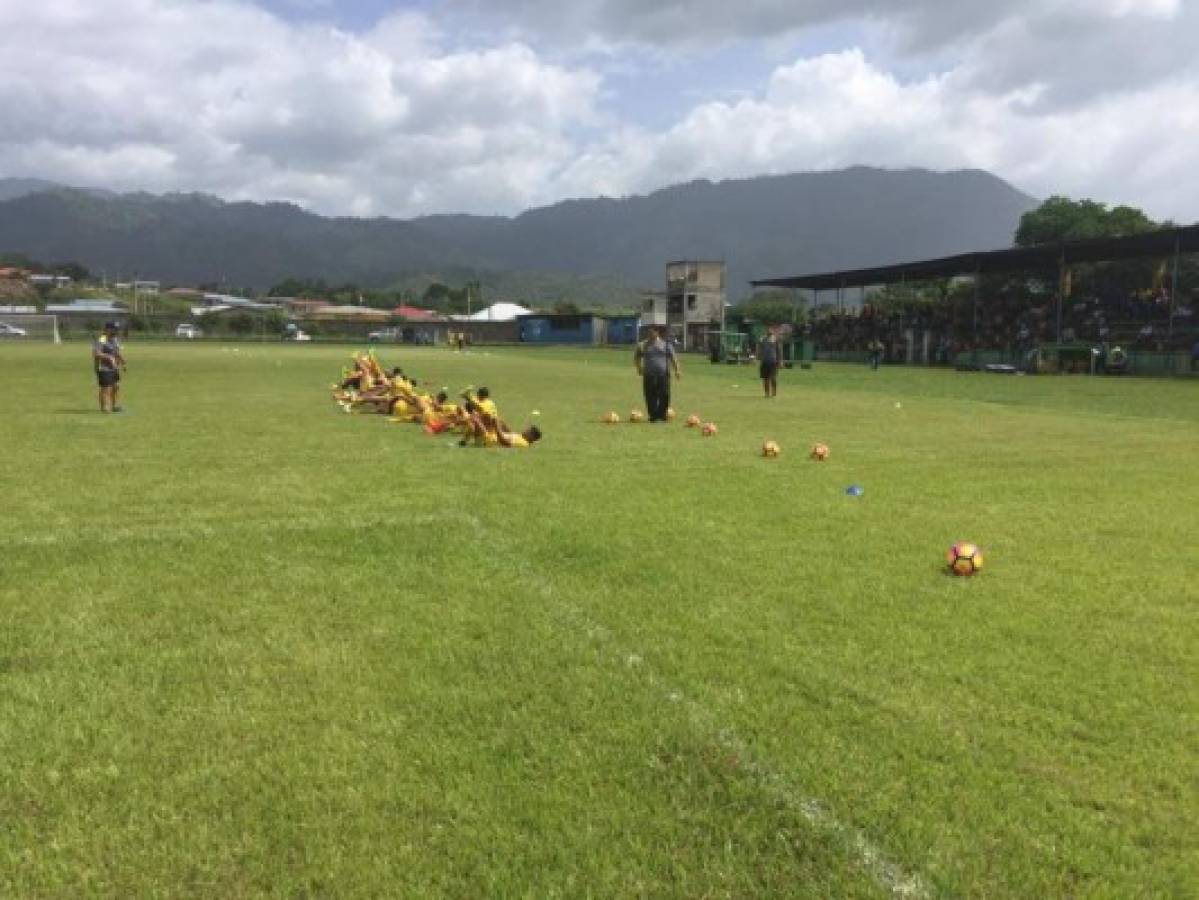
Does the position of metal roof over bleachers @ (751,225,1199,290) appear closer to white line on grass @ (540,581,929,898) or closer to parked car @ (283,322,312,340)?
white line on grass @ (540,581,929,898)

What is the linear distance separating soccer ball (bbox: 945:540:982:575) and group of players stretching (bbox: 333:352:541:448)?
781 centimetres

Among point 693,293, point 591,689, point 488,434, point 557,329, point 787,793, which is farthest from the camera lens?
point 557,329

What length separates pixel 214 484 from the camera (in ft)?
33.7

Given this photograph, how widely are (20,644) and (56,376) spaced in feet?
94.0

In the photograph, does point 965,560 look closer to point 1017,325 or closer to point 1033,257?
point 1033,257

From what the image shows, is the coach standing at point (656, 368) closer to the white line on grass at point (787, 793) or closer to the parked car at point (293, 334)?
the white line on grass at point (787, 793)

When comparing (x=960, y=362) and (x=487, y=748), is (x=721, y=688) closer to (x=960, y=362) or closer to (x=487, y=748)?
(x=487, y=748)

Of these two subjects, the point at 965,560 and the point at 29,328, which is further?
the point at 29,328

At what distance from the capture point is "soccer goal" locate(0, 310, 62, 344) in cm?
7875

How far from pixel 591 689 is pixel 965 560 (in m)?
3.58

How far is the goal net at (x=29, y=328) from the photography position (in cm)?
7856

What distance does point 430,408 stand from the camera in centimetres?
1633

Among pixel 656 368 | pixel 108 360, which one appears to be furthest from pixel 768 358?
pixel 108 360

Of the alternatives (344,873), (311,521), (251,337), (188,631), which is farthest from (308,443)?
(251,337)
